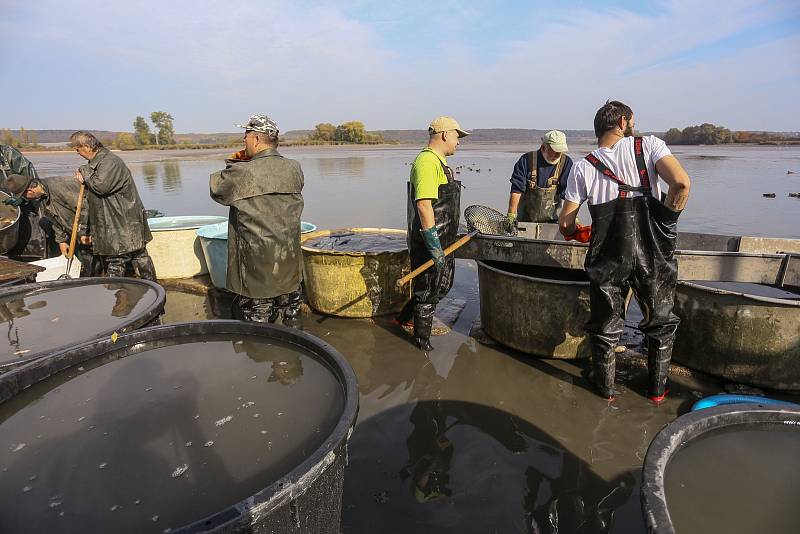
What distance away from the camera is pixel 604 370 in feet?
11.7

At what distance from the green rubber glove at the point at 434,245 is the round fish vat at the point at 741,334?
7.08 feet

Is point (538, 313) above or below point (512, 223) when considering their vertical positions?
below

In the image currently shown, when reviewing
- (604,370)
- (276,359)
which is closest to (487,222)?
(604,370)

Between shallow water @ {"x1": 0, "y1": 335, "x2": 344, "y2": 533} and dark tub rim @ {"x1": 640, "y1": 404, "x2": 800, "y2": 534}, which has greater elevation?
dark tub rim @ {"x1": 640, "y1": 404, "x2": 800, "y2": 534}

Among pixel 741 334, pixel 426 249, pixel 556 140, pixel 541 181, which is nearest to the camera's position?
pixel 741 334

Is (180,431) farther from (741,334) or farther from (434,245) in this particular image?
(741,334)

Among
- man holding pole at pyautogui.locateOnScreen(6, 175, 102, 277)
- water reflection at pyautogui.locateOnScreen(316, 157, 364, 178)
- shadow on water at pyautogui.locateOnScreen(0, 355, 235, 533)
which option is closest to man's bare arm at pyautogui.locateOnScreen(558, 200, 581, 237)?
shadow on water at pyautogui.locateOnScreen(0, 355, 235, 533)

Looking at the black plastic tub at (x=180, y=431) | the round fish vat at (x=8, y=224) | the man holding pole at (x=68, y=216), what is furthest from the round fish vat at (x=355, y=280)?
the round fish vat at (x=8, y=224)

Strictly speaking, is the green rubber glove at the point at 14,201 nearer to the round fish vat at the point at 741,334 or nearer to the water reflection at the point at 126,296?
the water reflection at the point at 126,296

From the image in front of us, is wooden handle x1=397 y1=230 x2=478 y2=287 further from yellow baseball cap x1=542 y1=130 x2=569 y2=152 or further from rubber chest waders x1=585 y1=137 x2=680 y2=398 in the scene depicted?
yellow baseball cap x1=542 y1=130 x2=569 y2=152

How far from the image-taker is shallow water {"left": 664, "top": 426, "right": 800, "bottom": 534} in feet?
4.81

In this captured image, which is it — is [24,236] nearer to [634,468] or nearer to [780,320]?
[634,468]

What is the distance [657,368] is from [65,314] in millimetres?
4549

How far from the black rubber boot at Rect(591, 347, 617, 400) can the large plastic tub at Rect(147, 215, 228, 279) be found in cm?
575
